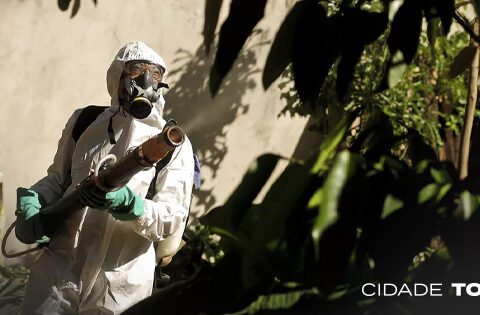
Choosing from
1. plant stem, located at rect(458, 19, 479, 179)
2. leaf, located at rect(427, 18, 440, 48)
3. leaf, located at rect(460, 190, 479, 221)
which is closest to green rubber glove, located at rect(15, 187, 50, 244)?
plant stem, located at rect(458, 19, 479, 179)

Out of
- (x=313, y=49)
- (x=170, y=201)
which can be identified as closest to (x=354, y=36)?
(x=313, y=49)

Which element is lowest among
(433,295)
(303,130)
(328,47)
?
(303,130)

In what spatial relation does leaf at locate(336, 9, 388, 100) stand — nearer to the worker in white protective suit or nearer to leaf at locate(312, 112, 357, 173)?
leaf at locate(312, 112, 357, 173)

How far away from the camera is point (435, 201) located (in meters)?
0.70

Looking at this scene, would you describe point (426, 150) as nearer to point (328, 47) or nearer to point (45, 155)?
point (328, 47)

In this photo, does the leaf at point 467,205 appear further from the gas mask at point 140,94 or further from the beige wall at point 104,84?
the beige wall at point 104,84

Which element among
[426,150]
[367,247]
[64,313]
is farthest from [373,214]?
[64,313]

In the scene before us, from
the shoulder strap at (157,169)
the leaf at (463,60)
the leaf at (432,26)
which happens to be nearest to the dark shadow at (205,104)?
the shoulder strap at (157,169)

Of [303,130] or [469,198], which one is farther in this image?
[303,130]

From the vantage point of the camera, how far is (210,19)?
2.81 ft

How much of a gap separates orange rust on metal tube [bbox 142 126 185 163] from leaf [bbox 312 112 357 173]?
972 millimetres

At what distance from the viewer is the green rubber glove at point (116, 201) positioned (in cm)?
179

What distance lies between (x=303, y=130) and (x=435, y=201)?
4.11m

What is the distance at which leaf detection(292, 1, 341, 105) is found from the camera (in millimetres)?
803
